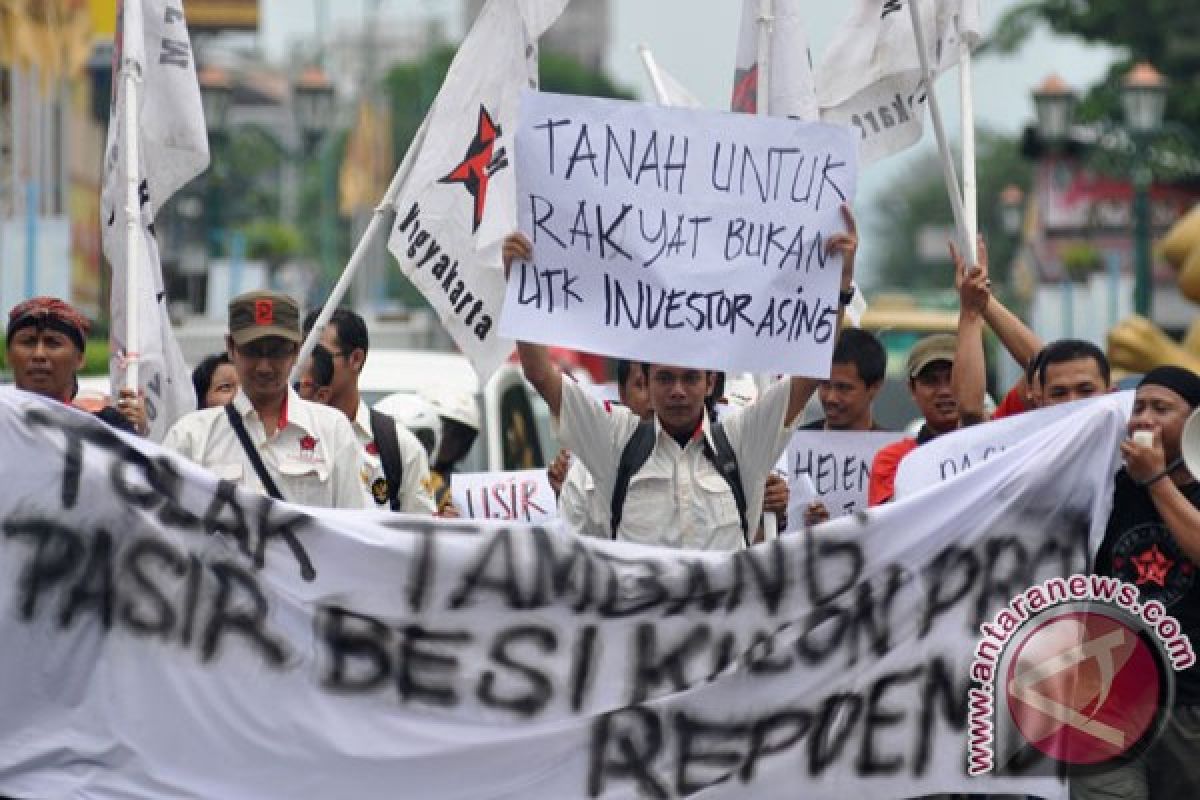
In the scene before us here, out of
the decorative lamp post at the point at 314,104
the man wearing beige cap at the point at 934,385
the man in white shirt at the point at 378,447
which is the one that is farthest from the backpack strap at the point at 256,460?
the decorative lamp post at the point at 314,104

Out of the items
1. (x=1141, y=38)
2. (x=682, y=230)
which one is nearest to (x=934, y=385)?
(x=682, y=230)

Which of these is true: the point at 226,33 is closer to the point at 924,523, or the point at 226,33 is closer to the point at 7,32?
the point at 7,32

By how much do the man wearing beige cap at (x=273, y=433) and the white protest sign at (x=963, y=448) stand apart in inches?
58.6

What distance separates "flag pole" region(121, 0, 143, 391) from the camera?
8.32 m

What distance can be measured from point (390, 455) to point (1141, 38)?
87.5 ft

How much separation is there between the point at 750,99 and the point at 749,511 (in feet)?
7.47

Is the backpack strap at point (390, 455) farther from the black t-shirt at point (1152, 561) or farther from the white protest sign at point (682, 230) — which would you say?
the black t-shirt at point (1152, 561)

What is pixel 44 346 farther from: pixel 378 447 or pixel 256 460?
pixel 378 447

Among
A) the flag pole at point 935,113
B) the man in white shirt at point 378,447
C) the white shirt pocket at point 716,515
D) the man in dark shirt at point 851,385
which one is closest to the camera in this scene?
the white shirt pocket at point 716,515

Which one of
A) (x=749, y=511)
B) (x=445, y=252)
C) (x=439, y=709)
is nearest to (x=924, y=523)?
(x=749, y=511)

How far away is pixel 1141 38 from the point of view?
111 ft

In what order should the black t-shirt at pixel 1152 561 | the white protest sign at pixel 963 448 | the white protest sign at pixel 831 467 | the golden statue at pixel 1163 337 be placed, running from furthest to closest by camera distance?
the golden statue at pixel 1163 337, the white protest sign at pixel 831 467, the white protest sign at pixel 963 448, the black t-shirt at pixel 1152 561

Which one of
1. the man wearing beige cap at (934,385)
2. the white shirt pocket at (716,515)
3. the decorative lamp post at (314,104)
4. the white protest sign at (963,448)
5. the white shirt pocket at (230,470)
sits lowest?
the white shirt pocket at (716,515)

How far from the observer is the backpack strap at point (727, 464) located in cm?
745
